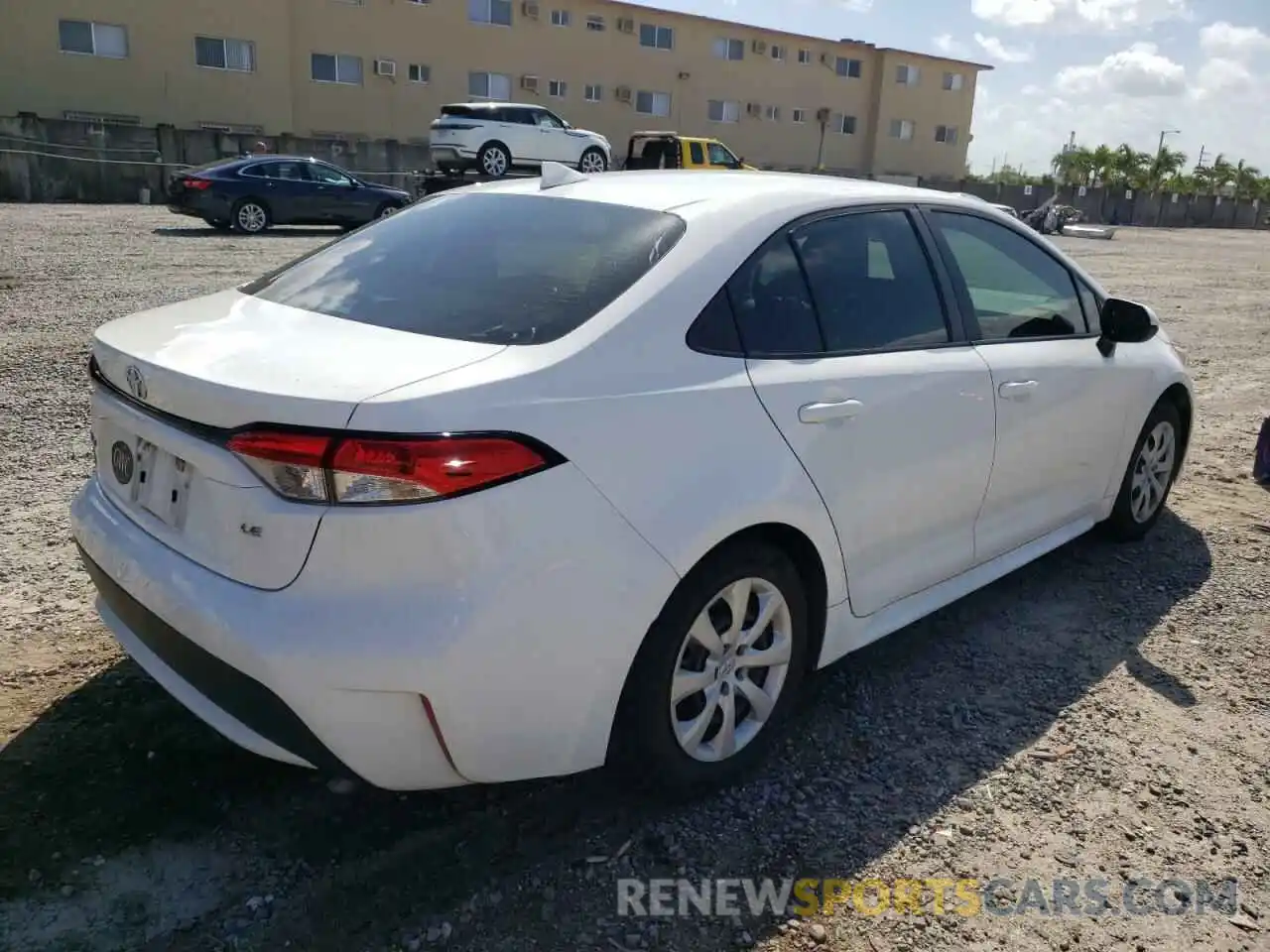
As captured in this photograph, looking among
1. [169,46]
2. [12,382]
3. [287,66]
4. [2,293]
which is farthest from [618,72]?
[12,382]

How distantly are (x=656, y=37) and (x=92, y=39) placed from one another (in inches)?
852

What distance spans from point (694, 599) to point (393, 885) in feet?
3.29

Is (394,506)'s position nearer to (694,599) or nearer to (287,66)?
(694,599)

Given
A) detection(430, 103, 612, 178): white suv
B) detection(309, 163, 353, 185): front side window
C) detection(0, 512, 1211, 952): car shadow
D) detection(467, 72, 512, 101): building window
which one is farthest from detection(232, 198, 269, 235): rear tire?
detection(467, 72, 512, 101): building window

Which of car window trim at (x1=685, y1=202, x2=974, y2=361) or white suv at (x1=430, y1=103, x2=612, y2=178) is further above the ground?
white suv at (x1=430, y1=103, x2=612, y2=178)

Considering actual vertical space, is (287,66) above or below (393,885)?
above

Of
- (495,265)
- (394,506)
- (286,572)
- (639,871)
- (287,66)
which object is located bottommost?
(639,871)

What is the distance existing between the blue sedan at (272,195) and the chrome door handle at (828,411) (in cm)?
1658

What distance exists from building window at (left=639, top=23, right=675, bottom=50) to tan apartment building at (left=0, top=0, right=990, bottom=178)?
6 centimetres

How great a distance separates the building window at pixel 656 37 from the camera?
4209cm

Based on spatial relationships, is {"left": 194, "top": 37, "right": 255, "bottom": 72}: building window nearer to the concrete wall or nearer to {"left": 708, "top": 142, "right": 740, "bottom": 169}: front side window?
{"left": 708, "top": 142, "right": 740, "bottom": 169}: front side window

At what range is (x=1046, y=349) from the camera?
380 cm

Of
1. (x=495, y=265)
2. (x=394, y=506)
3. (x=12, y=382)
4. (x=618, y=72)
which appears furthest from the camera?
(x=618, y=72)

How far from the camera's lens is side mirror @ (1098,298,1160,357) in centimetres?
411
